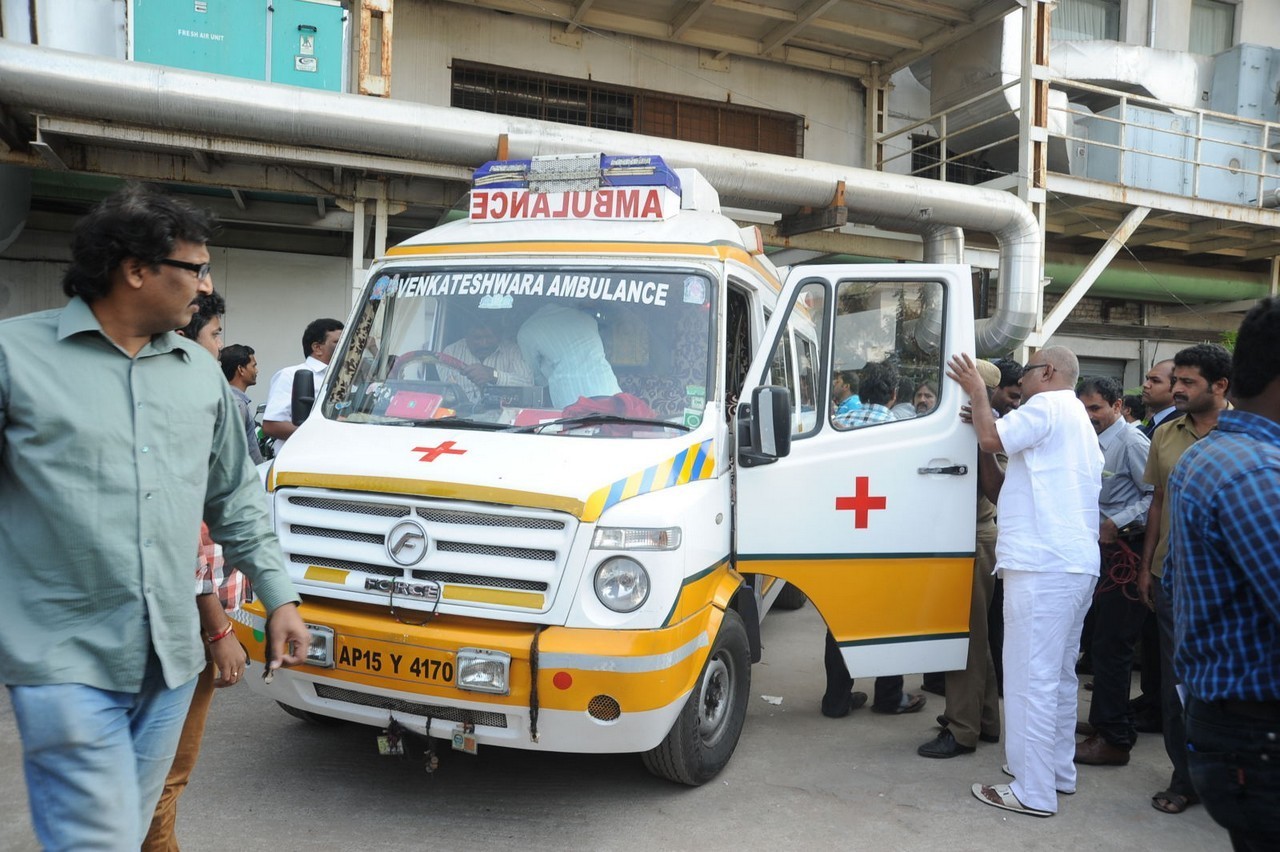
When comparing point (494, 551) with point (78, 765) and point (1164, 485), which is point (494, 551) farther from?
point (1164, 485)

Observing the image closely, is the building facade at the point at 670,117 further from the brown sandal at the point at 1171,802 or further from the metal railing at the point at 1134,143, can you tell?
the brown sandal at the point at 1171,802

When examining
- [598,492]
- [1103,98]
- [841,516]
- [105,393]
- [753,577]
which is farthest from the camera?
[1103,98]

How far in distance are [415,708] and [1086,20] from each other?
16005 millimetres

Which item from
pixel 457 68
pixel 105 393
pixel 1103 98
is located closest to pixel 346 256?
pixel 457 68

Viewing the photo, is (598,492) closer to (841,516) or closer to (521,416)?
(521,416)

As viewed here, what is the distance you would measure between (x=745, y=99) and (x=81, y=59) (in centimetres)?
811

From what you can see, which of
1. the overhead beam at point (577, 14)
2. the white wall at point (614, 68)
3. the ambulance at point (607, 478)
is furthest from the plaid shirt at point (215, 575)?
the overhead beam at point (577, 14)

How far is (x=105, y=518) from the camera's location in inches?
79.0

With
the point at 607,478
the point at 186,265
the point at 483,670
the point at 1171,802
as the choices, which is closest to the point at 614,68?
the point at 607,478

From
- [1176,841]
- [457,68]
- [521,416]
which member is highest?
[457,68]

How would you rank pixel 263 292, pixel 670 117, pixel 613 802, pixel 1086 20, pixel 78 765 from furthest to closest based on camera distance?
pixel 1086 20, pixel 670 117, pixel 263 292, pixel 613 802, pixel 78 765

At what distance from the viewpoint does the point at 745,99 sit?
42.3 feet

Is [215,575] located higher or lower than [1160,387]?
lower

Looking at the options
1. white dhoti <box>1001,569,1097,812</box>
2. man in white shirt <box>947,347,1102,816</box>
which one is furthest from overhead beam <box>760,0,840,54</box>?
white dhoti <box>1001,569,1097,812</box>
